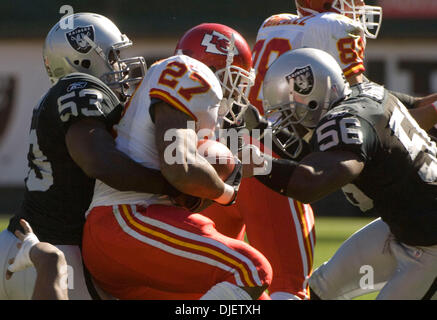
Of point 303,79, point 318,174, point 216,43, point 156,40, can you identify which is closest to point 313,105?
point 303,79

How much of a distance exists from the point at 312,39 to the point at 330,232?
20.4 feet

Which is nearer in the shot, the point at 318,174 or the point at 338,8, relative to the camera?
the point at 318,174

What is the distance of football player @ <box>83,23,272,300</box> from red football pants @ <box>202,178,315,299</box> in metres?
1.10

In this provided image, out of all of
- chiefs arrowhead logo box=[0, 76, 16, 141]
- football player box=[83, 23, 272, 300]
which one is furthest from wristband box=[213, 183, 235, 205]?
chiefs arrowhead logo box=[0, 76, 16, 141]

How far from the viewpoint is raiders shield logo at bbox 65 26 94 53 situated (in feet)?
14.3

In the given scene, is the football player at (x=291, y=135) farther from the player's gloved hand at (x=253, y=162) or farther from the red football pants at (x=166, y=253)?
the red football pants at (x=166, y=253)

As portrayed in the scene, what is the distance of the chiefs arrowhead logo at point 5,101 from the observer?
47.4 feet

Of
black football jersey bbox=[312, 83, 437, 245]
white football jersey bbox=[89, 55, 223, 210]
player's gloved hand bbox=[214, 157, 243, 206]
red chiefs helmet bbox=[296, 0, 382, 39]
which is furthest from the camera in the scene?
red chiefs helmet bbox=[296, 0, 382, 39]

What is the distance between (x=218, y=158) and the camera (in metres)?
3.63

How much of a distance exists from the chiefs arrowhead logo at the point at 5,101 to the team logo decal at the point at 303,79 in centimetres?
1110

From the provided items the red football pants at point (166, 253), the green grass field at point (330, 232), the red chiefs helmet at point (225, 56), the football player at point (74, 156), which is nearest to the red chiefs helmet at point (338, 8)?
the red chiefs helmet at point (225, 56)

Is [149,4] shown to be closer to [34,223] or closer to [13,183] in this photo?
[13,183]

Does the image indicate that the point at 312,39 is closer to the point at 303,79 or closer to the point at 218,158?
the point at 303,79

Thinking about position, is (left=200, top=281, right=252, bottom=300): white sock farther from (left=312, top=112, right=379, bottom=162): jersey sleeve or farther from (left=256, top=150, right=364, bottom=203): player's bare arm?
(left=312, top=112, right=379, bottom=162): jersey sleeve
